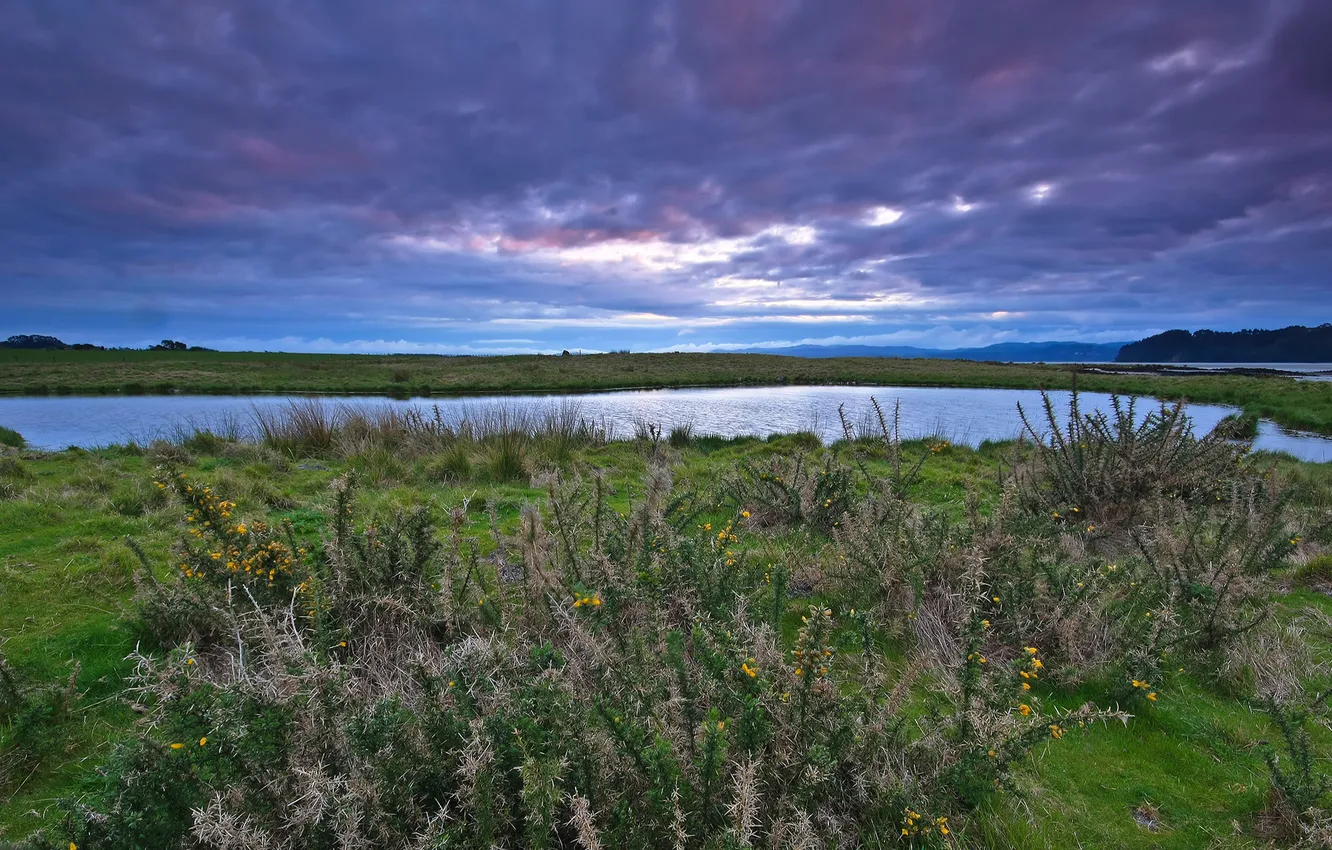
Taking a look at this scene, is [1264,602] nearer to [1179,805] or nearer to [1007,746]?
[1179,805]

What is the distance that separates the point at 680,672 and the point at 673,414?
2095cm

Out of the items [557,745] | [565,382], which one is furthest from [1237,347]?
[557,745]

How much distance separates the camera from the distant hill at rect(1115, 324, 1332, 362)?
479ft

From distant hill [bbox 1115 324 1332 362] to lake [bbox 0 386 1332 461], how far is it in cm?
17522

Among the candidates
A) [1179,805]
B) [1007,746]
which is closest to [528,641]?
[1007,746]

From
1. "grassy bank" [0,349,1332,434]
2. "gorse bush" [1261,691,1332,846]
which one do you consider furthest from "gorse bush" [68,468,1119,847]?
"grassy bank" [0,349,1332,434]

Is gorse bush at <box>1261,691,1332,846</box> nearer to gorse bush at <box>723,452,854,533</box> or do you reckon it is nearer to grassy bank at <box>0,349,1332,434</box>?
gorse bush at <box>723,452,854,533</box>

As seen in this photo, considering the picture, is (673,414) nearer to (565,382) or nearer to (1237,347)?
(565,382)

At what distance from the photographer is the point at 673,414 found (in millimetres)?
23500

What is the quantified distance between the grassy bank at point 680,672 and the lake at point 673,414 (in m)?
11.7

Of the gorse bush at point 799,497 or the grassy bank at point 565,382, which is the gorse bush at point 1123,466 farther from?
the grassy bank at point 565,382

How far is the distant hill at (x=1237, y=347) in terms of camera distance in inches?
5753

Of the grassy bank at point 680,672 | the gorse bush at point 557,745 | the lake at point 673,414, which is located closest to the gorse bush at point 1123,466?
the grassy bank at point 680,672

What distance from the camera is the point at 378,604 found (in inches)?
136
